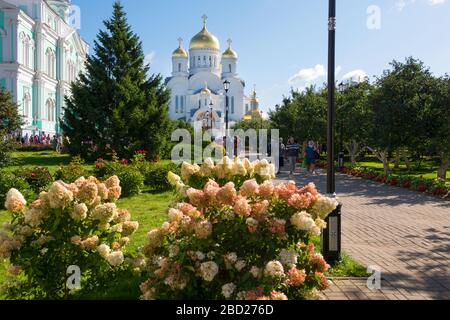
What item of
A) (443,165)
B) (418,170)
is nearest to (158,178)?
(443,165)

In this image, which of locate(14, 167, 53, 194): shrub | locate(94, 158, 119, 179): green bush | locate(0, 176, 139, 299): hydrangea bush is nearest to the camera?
locate(0, 176, 139, 299): hydrangea bush

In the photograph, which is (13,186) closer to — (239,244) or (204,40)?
(239,244)

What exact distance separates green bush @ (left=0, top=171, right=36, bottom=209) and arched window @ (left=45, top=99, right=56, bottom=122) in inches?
1403

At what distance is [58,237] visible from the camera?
389 cm

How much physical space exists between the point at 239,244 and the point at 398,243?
4.41m

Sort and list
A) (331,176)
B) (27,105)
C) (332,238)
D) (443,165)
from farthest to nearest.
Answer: (27,105), (443,165), (331,176), (332,238)

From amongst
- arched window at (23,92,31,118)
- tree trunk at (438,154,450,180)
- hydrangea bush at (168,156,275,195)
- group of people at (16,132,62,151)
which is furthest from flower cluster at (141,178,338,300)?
arched window at (23,92,31,118)

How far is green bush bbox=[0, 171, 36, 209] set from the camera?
10.0m

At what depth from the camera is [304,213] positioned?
365cm

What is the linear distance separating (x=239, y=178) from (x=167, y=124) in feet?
62.1

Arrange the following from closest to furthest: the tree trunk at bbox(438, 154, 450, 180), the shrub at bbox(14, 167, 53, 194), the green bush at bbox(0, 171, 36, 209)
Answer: the green bush at bbox(0, 171, 36, 209) < the shrub at bbox(14, 167, 53, 194) < the tree trunk at bbox(438, 154, 450, 180)

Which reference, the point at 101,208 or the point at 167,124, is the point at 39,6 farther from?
the point at 101,208

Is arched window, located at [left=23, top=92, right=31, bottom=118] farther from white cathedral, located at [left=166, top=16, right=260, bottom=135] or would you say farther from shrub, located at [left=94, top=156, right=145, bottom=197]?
white cathedral, located at [left=166, top=16, right=260, bottom=135]

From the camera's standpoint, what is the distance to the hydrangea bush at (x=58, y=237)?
3883mm
